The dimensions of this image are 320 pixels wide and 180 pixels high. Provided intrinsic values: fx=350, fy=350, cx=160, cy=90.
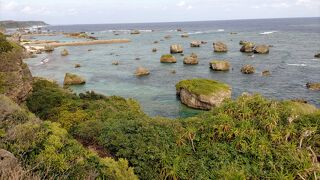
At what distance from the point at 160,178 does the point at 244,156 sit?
5.75 meters

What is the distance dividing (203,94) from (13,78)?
23313mm

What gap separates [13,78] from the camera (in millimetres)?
34250

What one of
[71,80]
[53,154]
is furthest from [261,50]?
[53,154]

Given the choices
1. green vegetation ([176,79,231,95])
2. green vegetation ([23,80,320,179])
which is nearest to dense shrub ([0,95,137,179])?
green vegetation ([23,80,320,179])

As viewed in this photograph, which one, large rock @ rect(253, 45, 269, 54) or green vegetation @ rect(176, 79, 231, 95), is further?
large rock @ rect(253, 45, 269, 54)

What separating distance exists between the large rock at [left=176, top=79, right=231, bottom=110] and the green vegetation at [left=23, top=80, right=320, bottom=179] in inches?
724

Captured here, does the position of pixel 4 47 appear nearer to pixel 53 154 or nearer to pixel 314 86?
pixel 53 154

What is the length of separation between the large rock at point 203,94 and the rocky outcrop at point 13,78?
20.9 m

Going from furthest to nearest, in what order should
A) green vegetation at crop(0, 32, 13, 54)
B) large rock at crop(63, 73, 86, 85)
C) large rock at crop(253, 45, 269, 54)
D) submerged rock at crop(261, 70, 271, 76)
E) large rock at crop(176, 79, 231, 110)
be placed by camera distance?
1. large rock at crop(253, 45, 269, 54)
2. submerged rock at crop(261, 70, 271, 76)
3. large rock at crop(63, 73, 86, 85)
4. large rock at crop(176, 79, 231, 110)
5. green vegetation at crop(0, 32, 13, 54)

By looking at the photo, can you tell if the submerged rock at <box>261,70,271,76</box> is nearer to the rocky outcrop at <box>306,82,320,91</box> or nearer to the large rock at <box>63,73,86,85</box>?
the rocky outcrop at <box>306,82,320,91</box>

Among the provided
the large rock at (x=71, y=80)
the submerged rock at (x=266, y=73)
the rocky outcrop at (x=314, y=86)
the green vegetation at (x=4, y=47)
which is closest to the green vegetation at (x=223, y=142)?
the green vegetation at (x=4, y=47)

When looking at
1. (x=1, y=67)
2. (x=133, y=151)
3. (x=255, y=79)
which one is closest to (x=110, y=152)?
(x=133, y=151)

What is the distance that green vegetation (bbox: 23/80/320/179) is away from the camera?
22.0m

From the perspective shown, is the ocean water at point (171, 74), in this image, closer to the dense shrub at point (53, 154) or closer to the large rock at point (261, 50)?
the large rock at point (261, 50)
